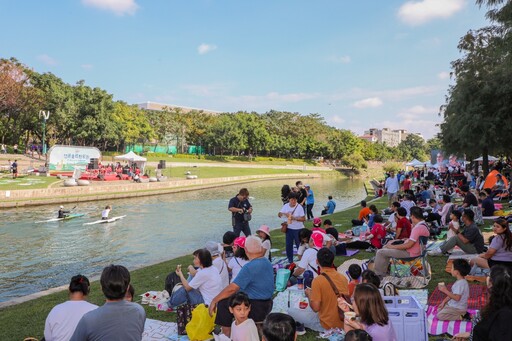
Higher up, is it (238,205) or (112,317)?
(112,317)

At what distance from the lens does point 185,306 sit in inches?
228

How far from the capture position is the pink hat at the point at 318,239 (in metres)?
7.38

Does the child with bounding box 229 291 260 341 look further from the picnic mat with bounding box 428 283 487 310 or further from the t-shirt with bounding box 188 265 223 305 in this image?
the picnic mat with bounding box 428 283 487 310

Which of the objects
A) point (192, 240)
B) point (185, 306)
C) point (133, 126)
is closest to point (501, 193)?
point (192, 240)

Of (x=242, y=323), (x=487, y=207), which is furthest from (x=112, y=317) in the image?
(x=487, y=207)

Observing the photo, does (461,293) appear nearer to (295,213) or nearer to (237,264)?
(237,264)

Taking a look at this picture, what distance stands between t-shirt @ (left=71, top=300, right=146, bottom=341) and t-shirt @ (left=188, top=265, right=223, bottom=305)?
6.87 ft

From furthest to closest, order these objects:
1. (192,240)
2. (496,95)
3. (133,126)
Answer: (133,126) < (496,95) < (192,240)

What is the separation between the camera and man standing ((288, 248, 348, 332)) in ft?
16.4

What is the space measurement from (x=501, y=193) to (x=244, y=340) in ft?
66.1

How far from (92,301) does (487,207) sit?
41.0 ft

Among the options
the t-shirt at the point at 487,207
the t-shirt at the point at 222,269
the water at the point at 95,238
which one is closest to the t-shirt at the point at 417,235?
the t-shirt at the point at 222,269

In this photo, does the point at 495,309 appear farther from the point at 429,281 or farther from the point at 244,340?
the point at 429,281

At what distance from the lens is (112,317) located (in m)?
3.22
